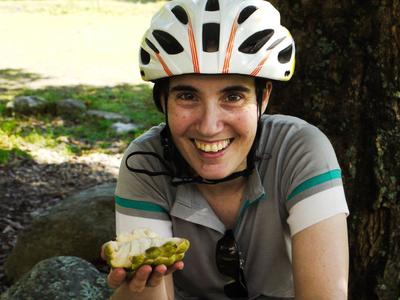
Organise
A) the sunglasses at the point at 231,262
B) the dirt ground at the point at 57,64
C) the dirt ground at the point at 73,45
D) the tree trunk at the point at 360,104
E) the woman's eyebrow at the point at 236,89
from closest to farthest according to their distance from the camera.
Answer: the woman's eyebrow at the point at 236,89 < the sunglasses at the point at 231,262 < the tree trunk at the point at 360,104 < the dirt ground at the point at 57,64 < the dirt ground at the point at 73,45

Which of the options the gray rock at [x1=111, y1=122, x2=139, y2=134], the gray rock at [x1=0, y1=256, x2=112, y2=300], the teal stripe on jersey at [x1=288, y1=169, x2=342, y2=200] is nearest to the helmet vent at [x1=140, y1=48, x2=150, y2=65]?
the teal stripe on jersey at [x1=288, y1=169, x2=342, y2=200]

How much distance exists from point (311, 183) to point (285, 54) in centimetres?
73

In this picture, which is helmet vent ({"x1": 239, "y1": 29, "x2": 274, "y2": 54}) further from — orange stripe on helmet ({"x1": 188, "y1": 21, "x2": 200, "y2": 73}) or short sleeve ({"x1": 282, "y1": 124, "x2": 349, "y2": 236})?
short sleeve ({"x1": 282, "y1": 124, "x2": 349, "y2": 236})

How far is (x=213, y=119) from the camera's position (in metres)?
2.58

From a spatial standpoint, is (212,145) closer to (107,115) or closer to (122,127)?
(122,127)

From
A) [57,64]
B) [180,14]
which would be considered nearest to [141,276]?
[180,14]

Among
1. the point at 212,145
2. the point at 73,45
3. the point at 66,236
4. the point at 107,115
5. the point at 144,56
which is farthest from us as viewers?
the point at 73,45

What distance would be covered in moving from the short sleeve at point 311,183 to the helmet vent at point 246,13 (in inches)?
25.6

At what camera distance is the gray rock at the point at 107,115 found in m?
9.48

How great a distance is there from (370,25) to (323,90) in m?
0.46

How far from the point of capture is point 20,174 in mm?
7000

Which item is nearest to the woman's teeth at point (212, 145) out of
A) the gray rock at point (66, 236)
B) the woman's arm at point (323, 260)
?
the woman's arm at point (323, 260)

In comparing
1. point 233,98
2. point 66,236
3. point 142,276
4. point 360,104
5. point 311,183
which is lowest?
point 66,236

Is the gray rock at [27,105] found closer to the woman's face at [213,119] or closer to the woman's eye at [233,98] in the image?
the woman's face at [213,119]
